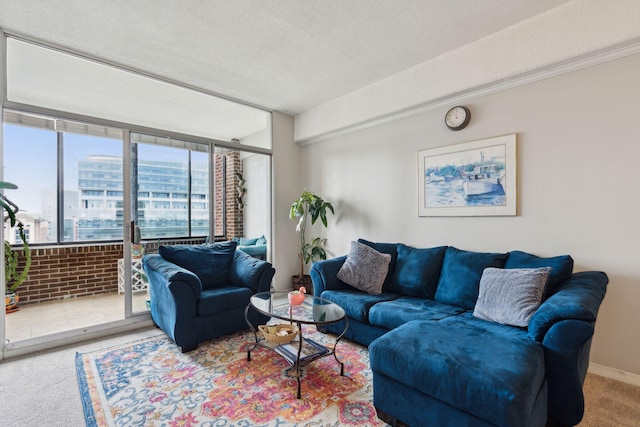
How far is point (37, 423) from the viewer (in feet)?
5.80

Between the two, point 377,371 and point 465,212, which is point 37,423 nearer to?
point 377,371

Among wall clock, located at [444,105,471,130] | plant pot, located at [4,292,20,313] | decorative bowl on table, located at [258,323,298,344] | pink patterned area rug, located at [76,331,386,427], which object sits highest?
wall clock, located at [444,105,471,130]

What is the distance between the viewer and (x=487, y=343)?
175 centimetres

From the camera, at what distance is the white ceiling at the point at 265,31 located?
2297mm

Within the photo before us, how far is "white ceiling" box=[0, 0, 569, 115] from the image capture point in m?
2.30

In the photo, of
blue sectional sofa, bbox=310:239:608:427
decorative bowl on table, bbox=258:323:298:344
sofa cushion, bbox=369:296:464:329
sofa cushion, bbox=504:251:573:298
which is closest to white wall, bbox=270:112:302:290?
blue sectional sofa, bbox=310:239:608:427

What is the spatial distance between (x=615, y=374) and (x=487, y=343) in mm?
1385

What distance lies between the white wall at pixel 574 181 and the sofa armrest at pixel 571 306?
1.38 ft

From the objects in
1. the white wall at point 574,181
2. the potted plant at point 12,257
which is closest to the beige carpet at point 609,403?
the white wall at point 574,181

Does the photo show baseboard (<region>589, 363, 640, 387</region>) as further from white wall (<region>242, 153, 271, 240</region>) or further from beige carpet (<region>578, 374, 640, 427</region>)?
white wall (<region>242, 153, 271, 240</region>)

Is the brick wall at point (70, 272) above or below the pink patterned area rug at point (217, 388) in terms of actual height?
above

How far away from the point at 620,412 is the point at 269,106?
452 centimetres

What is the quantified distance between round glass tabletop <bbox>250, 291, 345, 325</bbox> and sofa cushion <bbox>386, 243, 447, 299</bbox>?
885 millimetres

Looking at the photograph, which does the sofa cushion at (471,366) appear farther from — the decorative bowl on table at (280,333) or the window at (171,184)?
the window at (171,184)
